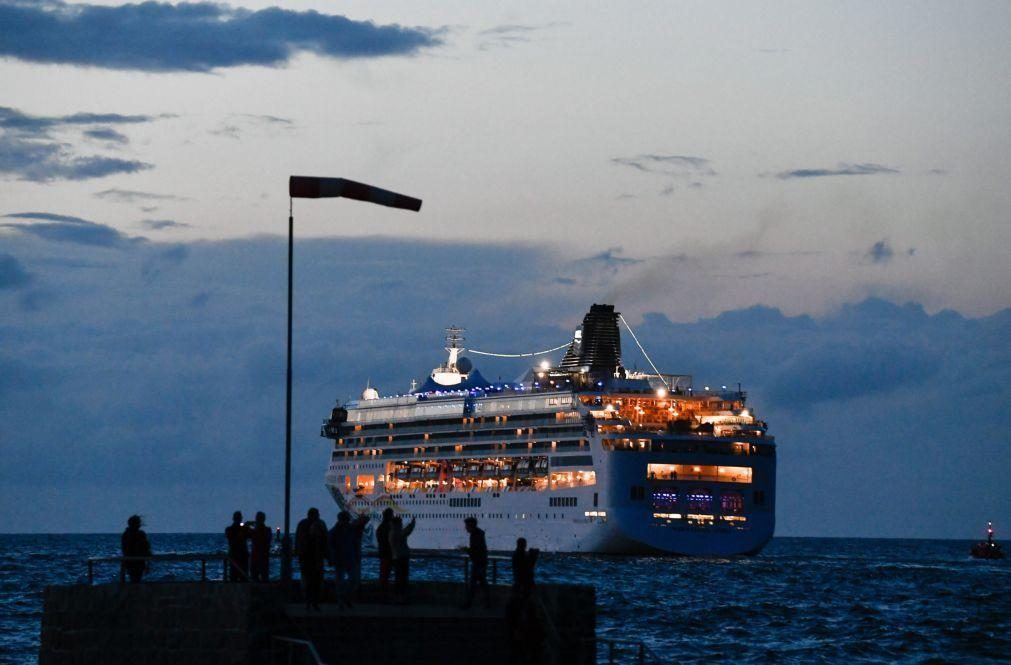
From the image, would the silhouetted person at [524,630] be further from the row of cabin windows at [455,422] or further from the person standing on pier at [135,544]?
the row of cabin windows at [455,422]

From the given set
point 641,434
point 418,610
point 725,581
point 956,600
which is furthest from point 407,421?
point 418,610

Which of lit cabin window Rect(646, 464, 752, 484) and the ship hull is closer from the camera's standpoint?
the ship hull

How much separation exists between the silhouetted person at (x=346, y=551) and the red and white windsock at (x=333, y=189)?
18.9ft

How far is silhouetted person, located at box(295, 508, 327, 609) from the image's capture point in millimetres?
28172

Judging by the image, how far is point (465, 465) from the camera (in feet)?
400

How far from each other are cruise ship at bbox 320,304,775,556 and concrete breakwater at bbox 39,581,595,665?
7601 centimetres

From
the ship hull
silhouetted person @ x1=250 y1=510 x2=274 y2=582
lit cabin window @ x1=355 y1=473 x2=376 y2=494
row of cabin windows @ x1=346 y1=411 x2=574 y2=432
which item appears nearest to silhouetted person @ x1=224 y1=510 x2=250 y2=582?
silhouetted person @ x1=250 y1=510 x2=274 y2=582

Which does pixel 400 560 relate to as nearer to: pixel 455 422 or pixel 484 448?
pixel 484 448

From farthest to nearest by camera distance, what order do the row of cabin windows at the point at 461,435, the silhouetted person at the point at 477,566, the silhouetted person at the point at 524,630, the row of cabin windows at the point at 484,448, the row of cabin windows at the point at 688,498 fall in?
the row of cabin windows at the point at 461,435, the row of cabin windows at the point at 484,448, the row of cabin windows at the point at 688,498, the silhouetted person at the point at 477,566, the silhouetted person at the point at 524,630

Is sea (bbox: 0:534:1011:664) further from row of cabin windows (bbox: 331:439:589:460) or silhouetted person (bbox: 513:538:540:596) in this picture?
row of cabin windows (bbox: 331:439:589:460)

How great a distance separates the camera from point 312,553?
28688 mm

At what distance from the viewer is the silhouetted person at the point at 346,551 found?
95.0 feet

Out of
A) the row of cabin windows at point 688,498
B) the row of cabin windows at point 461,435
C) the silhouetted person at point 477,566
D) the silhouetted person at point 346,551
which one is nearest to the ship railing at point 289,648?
the silhouetted person at point 346,551

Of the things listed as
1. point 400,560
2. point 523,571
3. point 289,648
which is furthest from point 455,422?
point 289,648
